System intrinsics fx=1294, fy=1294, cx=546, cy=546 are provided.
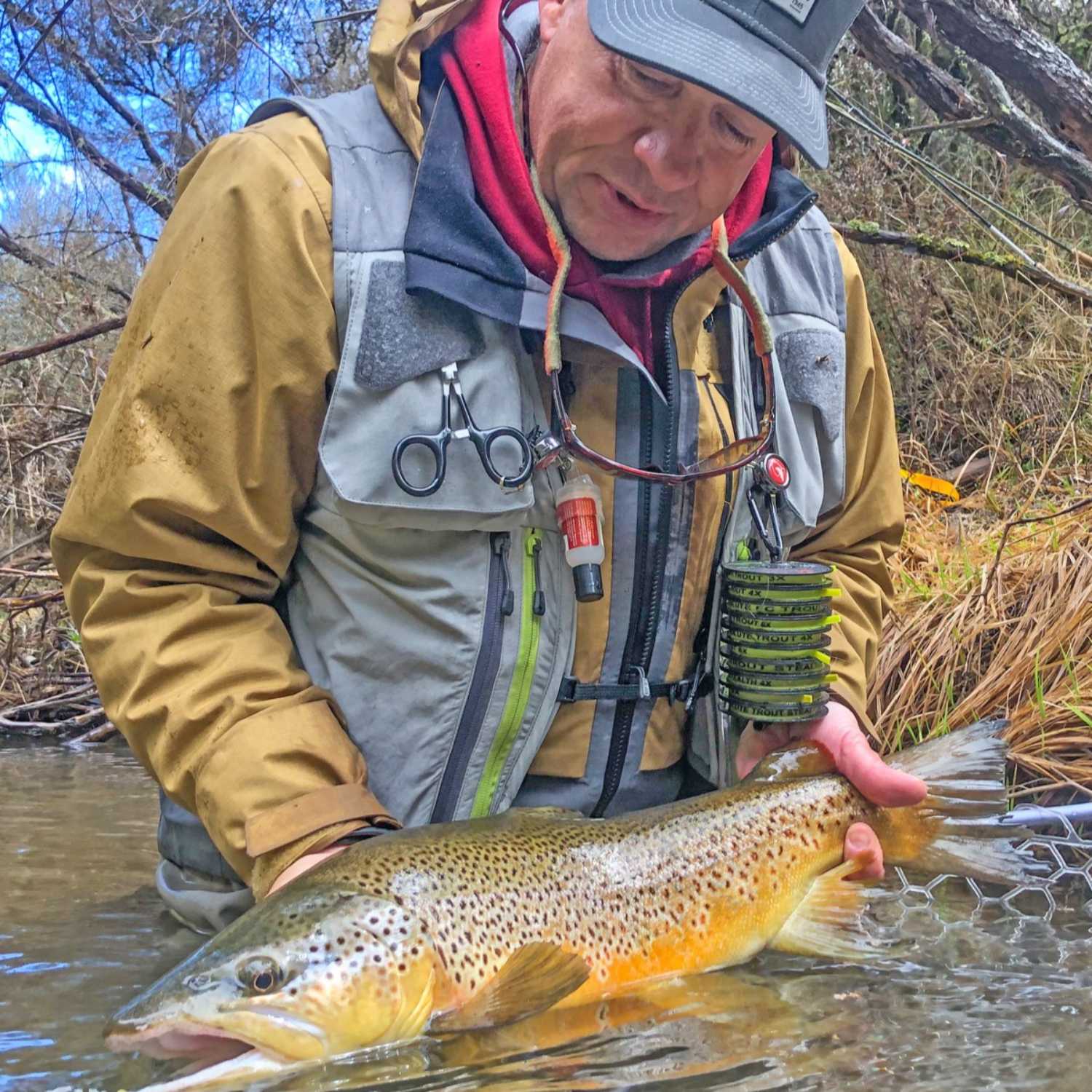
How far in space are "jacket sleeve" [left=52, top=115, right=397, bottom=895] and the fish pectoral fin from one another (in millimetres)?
882

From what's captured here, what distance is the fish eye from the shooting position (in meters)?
1.98

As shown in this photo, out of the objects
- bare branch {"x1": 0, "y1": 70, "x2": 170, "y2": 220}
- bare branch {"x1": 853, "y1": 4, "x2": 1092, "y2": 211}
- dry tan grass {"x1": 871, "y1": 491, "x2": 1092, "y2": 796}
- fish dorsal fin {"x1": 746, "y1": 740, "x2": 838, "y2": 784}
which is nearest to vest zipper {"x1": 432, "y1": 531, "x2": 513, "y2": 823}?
fish dorsal fin {"x1": 746, "y1": 740, "x2": 838, "y2": 784}

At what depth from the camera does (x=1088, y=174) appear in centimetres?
504

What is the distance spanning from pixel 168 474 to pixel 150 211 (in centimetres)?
649

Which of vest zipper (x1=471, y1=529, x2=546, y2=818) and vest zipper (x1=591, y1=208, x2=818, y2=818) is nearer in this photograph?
vest zipper (x1=471, y1=529, x2=546, y2=818)

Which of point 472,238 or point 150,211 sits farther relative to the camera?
point 150,211

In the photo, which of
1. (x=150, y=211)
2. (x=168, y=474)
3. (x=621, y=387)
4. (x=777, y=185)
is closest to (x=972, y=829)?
(x=621, y=387)

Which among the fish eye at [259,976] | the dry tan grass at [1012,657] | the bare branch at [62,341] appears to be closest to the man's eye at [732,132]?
the fish eye at [259,976]

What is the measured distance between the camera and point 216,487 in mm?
2441

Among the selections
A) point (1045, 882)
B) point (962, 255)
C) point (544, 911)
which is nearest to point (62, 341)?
point (962, 255)

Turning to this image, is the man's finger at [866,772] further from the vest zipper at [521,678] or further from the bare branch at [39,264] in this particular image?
the bare branch at [39,264]

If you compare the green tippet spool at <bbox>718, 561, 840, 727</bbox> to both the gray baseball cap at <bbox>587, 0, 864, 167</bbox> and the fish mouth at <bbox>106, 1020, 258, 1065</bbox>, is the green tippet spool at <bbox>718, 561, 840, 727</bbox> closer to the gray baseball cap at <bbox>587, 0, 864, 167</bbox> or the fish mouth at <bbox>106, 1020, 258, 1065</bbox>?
the gray baseball cap at <bbox>587, 0, 864, 167</bbox>

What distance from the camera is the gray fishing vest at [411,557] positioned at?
2477mm

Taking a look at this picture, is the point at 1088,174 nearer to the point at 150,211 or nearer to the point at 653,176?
the point at 653,176
